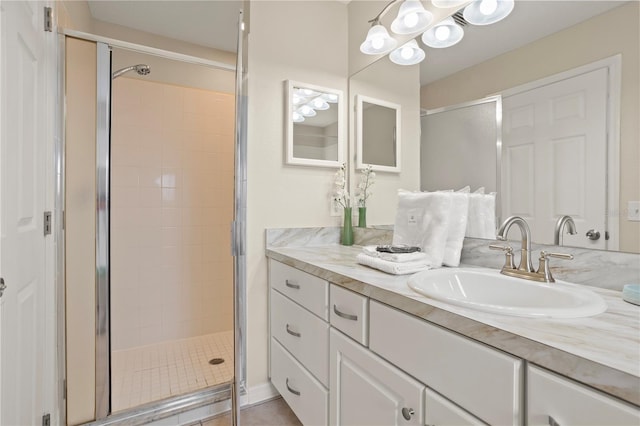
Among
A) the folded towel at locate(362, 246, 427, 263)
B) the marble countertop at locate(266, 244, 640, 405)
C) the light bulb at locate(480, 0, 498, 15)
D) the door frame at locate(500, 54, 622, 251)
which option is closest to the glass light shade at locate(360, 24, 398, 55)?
the light bulb at locate(480, 0, 498, 15)

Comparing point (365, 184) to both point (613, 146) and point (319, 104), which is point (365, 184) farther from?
point (613, 146)

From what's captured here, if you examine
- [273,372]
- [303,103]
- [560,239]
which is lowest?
[273,372]

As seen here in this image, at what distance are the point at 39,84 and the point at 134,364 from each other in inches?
71.6

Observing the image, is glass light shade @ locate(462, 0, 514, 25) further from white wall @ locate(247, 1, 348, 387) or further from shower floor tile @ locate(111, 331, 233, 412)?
shower floor tile @ locate(111, 331, 233, 412)

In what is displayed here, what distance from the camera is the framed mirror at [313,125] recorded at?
6.06 feet

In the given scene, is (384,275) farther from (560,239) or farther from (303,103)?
(303,103)

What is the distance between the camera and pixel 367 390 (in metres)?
1.00

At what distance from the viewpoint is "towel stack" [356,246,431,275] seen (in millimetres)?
1122

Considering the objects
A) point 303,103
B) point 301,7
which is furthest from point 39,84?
point 301,7

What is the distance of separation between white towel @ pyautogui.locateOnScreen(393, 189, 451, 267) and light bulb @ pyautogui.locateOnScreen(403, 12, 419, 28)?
0.84 m

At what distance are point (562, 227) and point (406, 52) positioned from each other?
1.16m

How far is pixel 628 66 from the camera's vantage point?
894mm

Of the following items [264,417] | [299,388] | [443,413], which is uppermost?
[443,413]

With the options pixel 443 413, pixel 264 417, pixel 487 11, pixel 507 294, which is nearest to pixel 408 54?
pixel 487 11
